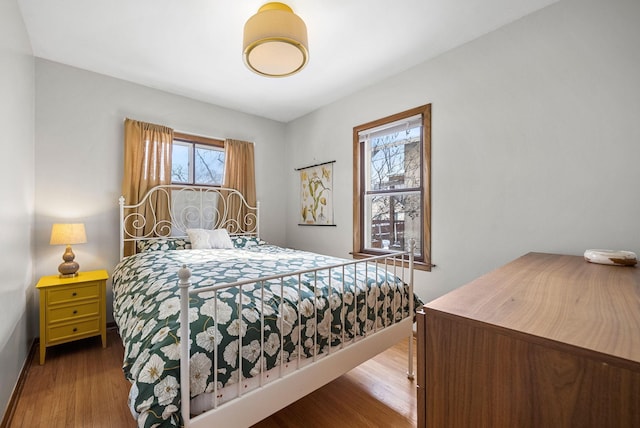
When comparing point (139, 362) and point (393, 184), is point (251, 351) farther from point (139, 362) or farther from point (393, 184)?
point (393, 184)

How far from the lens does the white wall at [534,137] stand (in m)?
1.72

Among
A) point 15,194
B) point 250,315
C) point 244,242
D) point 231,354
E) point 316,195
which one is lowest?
point 231,354

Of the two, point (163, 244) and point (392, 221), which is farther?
point (392, 221)

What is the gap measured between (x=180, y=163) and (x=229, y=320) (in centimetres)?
280

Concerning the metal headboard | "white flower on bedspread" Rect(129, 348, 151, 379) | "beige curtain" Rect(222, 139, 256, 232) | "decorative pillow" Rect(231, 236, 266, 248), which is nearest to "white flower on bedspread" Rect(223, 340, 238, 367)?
"white flower on bedspread" Rect(129, 348, 151, 379)

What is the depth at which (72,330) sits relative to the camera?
2330 mm

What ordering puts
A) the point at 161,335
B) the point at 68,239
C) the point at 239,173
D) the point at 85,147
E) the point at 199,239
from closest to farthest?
the point at 161,335 < the point at 68,239 < the point at 85,147 < the point at 199,239 < the point at 239,173

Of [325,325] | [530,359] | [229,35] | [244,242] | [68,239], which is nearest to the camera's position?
[530,359]

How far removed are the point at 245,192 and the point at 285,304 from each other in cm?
268

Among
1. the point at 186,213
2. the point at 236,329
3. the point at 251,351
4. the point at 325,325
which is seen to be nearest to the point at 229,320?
the point at 236,329

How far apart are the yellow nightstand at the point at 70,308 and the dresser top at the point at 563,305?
9.20 ft

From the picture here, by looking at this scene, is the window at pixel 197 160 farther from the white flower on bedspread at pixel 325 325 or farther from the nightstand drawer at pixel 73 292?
the white flower on bedspread at pixel 325 325

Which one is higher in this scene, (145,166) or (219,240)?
(145,166)

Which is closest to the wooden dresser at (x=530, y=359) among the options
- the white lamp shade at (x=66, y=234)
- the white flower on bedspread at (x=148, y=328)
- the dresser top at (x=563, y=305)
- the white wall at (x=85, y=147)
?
the dresser top at (x=563, y=305)
